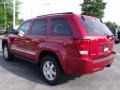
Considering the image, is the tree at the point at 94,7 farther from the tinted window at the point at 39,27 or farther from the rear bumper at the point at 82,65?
the rear bumper at the point at 82,65

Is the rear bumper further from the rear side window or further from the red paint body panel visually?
the rear side window

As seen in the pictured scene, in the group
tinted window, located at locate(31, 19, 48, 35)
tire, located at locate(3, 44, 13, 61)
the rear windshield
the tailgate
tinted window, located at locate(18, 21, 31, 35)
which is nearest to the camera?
the tailgate

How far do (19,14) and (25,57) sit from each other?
55.7 m

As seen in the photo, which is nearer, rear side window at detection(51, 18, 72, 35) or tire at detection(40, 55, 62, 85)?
rear side window at detection(51, 18, 72, 35)

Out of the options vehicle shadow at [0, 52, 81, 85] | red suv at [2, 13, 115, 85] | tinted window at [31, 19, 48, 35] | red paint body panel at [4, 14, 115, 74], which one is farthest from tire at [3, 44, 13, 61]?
red paint body panel at [4, 14, 115, 74]

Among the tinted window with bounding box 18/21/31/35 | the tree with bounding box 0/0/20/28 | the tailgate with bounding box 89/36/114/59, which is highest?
the tree with bounding box 0/0/20/28

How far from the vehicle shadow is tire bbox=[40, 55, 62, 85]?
19 cm

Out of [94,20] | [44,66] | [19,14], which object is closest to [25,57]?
[44,66]

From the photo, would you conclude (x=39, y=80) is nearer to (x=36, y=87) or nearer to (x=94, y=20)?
(x=36, y=87)

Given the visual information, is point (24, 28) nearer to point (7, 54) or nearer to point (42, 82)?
point (7, 54)

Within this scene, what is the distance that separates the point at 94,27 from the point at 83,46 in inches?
31.5

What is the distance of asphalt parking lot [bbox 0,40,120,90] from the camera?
6.50 meters

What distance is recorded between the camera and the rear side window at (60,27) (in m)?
6.44

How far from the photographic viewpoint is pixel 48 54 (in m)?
7.02
